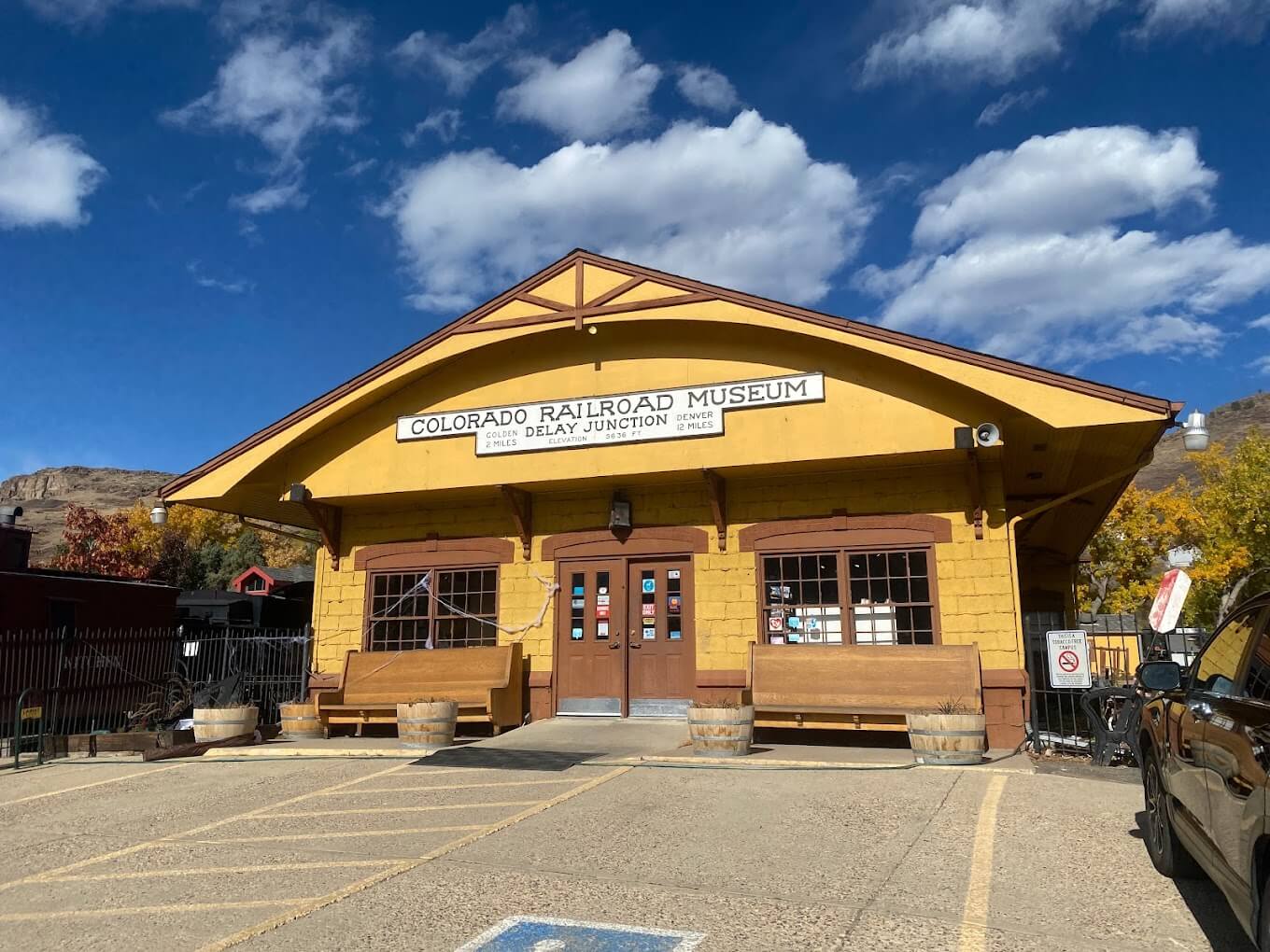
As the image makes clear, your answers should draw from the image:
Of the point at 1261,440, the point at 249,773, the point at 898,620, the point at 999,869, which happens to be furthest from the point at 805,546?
the point at 1261,440

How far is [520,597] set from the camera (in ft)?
44.0

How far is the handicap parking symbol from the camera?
170 inches

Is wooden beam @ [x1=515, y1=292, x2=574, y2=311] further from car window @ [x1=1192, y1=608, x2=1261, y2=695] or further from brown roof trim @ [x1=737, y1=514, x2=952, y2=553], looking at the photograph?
car window @ [x1=1192, y1=608, x2=1261, y2=695]

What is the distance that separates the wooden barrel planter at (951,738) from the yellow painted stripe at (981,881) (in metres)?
1.29

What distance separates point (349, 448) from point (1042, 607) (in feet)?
61.3

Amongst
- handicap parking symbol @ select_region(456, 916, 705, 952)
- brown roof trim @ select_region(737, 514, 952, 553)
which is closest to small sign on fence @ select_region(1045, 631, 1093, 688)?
brown roof trim @ select_region(737, 514, 952, 553)

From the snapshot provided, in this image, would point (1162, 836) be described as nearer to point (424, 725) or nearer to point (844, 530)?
point (844, 530)

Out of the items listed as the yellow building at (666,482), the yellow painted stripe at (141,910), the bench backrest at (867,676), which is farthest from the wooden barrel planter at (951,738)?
the yellow painted stripe at (141,910)

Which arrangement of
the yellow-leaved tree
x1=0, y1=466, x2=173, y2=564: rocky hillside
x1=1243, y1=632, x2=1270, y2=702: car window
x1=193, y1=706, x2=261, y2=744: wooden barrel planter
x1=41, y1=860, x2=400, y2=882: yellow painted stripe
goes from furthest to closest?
x1=0, y1=466, x2=173, y2=564: rocky hillside
the yellow-leaved tree
x1=193, y1=706, x2=261, y2=744: wooden barrel planter
x1=41, y1=860, x2=400, y2=882: yellow painted stripe
x1=1243, y1=632, x2=1270, y2=702: car window

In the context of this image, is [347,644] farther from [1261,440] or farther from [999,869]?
[1261,440]

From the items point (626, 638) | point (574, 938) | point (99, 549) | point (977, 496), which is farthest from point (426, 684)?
point (99, 549)

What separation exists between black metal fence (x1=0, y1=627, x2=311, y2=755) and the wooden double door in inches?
177

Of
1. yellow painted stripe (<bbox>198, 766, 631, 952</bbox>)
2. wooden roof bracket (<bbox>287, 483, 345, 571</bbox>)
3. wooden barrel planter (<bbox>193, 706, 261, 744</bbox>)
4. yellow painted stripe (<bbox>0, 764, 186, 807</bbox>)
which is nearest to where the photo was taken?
yellow painted stripe (<bbox>198, 766, 631, 952</bbox>)

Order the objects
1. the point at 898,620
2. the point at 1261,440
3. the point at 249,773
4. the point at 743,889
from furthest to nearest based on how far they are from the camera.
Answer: the point at 1261,440
the point at 898,620
the point at 249,773
the point at 743,889
